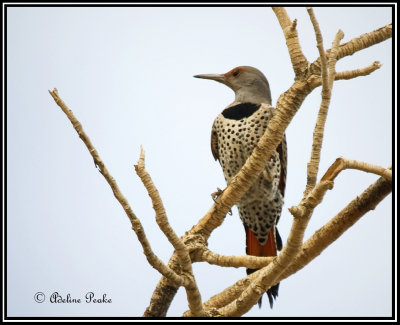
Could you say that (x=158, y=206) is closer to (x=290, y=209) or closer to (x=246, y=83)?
(x=290, y=209)

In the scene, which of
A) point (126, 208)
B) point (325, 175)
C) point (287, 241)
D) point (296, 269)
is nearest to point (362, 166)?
point (325, 175)

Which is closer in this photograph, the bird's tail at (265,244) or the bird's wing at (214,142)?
the bird's tail at (265,244)

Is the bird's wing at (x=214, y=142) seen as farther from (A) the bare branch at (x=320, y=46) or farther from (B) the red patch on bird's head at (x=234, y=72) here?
(A) the bare branch at (x=320, y=46)

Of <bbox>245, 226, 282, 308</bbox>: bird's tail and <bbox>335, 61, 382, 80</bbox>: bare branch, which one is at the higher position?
<bbox>335, 61, 382, 80</bbox>: bare branch

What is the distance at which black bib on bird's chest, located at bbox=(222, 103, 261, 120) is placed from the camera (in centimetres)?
561

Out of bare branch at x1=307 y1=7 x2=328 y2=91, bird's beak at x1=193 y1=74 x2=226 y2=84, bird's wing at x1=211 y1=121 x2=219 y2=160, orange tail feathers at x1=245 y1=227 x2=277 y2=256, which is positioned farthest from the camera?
bird's beak at x1=193 y1=74 x2=226 y2=84

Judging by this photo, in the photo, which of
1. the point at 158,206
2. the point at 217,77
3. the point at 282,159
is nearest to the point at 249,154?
the point at 282,159

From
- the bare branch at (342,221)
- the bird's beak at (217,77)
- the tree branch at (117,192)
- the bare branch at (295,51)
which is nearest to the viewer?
the tree branch at (117,192)

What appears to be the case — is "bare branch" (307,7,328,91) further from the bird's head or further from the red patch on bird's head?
the red patch on bird's head

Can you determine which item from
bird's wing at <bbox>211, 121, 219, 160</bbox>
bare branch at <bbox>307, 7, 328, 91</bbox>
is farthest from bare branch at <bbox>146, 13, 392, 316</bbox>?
bird's wing at <bbox>211, 121, 219, 160</bbox>

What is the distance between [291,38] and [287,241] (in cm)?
137

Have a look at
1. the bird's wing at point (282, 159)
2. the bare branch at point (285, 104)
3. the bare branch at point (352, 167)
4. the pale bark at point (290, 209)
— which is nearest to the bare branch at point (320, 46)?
the pale bark at point (290, 209)

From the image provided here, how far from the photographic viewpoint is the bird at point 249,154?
216 inches

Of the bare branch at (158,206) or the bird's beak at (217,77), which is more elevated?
the bird's beak at (217,77)
